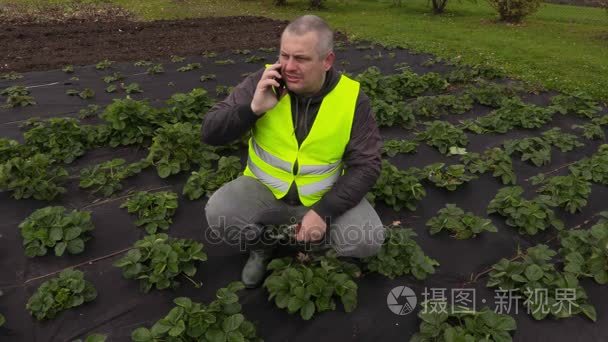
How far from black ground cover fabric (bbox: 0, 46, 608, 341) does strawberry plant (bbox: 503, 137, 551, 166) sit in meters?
0.09

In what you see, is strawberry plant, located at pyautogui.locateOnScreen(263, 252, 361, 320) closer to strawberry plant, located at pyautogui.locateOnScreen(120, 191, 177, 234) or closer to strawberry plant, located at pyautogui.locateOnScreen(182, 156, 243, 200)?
strawberry plant, located at pyautogui.locateOnScreen(120, 191, 177, 234)

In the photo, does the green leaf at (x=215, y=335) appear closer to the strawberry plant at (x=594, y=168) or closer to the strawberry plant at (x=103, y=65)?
the strawberry plant at (x=594, y=168)

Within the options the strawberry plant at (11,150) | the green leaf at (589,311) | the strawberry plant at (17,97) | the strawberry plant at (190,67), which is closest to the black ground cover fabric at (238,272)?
the green leaf at (589,311)

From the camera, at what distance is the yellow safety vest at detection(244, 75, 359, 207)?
8.98 ft

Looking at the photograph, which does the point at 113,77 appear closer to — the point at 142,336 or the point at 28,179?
the point at 28,179

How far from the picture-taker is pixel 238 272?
3141mm

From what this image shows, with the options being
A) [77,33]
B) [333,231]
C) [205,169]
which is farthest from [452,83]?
[77,33]

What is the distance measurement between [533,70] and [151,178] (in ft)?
26.7

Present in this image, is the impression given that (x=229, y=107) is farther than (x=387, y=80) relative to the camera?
No

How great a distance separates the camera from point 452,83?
7.66 m

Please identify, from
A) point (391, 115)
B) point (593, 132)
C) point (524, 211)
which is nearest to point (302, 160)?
point (524, 211)

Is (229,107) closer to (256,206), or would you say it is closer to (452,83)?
(256,206)

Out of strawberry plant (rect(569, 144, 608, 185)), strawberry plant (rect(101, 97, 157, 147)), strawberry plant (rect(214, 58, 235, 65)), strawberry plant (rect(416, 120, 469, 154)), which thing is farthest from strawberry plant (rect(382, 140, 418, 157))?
strawberry plant (rect(214, 58, 235, 65))

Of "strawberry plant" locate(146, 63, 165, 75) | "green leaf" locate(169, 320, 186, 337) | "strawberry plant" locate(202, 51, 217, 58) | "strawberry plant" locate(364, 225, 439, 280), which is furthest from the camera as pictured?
"strawberry plant" locate(202, 51, 217, 58)
